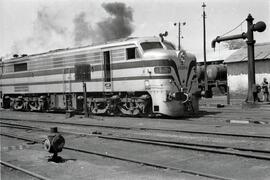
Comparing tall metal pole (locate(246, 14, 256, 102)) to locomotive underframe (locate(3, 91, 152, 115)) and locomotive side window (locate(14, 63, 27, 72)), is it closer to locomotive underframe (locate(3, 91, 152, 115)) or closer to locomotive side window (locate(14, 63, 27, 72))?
locomotive underframe (locate(3, 91, 152, 115))

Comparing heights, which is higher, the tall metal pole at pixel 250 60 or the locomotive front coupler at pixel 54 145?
the tall metal pole at pixel 250 60

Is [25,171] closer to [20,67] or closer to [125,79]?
[125,79]

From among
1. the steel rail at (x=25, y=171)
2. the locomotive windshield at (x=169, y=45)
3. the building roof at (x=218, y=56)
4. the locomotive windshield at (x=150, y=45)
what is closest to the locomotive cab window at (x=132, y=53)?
the locomotive windshield at (x=150, y=45)

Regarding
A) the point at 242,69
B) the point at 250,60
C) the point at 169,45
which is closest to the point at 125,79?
the point at 169,45

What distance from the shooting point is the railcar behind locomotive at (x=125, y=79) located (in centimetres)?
1529

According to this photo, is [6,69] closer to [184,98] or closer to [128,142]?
[184,98]

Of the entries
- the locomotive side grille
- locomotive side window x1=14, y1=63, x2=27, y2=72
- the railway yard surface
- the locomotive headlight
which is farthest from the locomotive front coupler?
locomotive side window x1=14, y1=63, x2=27, y2=72

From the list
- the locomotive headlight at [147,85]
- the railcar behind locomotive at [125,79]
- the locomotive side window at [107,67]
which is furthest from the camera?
the locomotive side window at [107,67]

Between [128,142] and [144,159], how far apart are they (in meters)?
2.31

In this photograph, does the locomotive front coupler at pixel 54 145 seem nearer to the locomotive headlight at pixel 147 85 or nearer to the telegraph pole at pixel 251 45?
the locomotive headlight at pixel 147 85

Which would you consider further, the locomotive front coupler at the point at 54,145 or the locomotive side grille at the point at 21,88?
the locomotive side grille at the point at 21,88

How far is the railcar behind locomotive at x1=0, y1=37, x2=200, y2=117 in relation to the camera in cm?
1529

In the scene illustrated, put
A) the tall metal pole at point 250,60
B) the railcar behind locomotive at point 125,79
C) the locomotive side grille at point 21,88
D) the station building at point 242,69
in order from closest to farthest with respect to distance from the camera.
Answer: the railcar behind locomotive at point 125,79 → the tall metal pole at point 250,60 → the locomotive side grille at point 21,88 → the station building at point 242,69

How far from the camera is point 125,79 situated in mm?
16391
